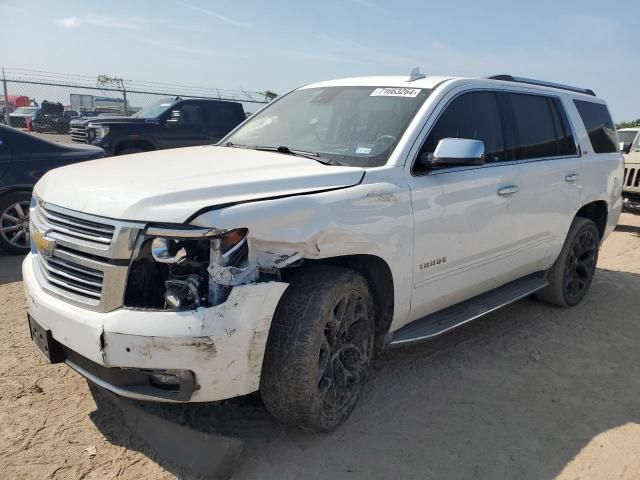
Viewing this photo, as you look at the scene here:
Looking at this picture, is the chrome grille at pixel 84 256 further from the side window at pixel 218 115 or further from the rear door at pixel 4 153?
the side window at pixel 218 115

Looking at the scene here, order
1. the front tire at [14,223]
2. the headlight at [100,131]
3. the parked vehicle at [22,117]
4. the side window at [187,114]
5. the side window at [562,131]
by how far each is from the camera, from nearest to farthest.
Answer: the side window at [562,131], the front tire at [14,223], the headlight at [100,131], the side window at [187,114], the parked vehicle at [22,117]

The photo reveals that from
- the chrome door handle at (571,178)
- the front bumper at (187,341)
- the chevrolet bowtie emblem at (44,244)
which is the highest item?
the chrome door handle at (571,178)

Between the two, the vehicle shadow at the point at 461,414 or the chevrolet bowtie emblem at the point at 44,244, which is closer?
the chevrolet bowtie emblem at the point at 44,244

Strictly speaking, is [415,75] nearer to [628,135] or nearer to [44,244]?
[44,244]

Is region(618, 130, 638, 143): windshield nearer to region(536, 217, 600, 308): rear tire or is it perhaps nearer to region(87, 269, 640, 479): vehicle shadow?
region(536, 217, 600, 308): rear tire

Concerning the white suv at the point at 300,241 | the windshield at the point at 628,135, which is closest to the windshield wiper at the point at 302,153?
the white suv at the point at 300,241

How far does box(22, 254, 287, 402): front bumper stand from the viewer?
2.43 metres

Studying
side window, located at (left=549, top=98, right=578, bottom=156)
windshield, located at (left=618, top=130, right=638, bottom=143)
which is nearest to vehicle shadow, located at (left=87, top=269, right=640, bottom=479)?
side window, located at (left=549, top=98, right=578, bottom=156)

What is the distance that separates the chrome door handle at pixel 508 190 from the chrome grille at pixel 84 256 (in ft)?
8.50

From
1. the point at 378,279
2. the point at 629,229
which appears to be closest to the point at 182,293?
the point at 378,279

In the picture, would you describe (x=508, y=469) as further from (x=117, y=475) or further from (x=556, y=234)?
(x=556, y=234)

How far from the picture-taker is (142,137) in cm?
1202

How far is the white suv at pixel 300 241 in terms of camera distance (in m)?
2.49

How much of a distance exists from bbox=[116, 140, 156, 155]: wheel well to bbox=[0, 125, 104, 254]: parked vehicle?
5.30 metres
